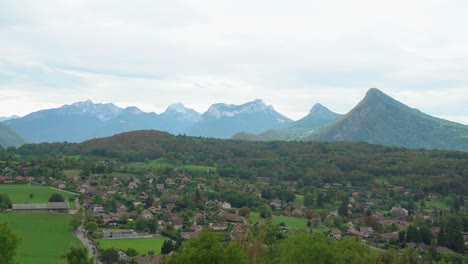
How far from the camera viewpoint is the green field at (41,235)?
38094 millimetres

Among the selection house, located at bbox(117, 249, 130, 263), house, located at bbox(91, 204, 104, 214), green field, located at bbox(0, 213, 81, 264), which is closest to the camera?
green field, located at bbox(0, 213, 81, 264)

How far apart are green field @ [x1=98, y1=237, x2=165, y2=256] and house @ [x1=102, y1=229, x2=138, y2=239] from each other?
5.35 feet

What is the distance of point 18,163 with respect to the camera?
88.4m

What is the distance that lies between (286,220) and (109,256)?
28.8m

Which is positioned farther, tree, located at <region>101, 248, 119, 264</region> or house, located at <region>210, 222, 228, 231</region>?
house, located at <region>210, 222, 228, 231</region>

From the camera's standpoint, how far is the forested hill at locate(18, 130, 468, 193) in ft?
305

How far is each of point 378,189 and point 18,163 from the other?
6601cm

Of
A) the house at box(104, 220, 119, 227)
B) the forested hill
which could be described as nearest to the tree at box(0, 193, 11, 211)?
the house at box(104, 220, 119, 227)

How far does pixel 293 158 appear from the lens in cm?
11431

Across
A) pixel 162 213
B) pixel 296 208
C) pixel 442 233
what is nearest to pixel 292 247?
pixel 442 233

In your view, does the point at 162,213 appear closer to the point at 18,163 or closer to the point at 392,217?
the point at 392,217

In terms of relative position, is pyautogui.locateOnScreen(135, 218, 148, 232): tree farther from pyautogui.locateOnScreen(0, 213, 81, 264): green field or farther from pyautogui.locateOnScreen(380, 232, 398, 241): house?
pyautogui.locateOnScreen(380, 232, 398, 241): house

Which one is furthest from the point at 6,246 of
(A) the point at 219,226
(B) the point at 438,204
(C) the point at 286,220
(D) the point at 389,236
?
(B) the point at 438,204

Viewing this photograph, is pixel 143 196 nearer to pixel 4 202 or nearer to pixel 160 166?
pixel 4 202
